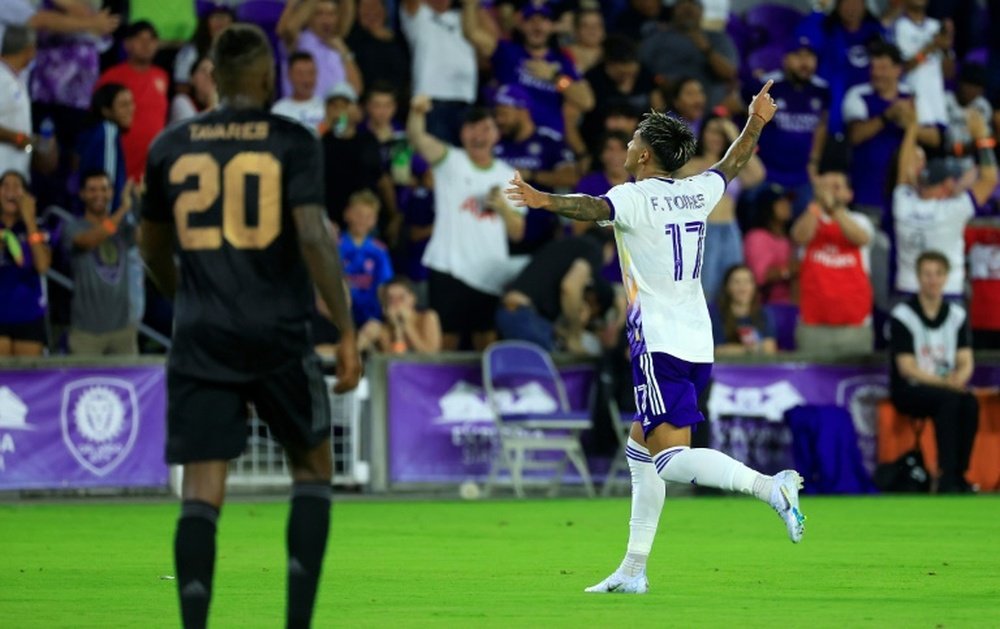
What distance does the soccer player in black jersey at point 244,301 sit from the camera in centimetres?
633

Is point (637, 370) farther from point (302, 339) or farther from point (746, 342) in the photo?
point (746, 342)

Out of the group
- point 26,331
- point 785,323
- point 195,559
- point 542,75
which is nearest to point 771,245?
point 785,323

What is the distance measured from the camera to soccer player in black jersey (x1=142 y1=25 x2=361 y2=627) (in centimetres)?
633

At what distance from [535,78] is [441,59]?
44.6 inches

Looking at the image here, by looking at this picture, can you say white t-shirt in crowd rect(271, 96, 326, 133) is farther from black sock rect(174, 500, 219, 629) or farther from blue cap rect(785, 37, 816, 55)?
black sock rect(174, 500, 219, 629)

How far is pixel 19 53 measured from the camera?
696 inches

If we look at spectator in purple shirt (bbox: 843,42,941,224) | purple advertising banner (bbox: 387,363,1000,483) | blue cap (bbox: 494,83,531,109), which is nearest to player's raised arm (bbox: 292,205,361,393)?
purple advertising banner (bbox: 387,363,1000,483)

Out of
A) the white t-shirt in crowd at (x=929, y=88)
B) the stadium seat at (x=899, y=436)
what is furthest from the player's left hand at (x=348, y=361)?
the white t-shirt in crowd at (x=929, y=88)

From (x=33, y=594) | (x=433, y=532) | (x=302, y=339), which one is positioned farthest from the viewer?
(x=433, y=532)

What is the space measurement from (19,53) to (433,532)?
23.6 ft

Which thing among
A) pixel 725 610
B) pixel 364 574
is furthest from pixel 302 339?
pixel 364 574

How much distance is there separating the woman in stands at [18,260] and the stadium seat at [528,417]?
424 cm

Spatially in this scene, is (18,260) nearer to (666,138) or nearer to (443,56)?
(443,56)

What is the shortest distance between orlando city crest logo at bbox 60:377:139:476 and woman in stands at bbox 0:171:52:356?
2.48ft
